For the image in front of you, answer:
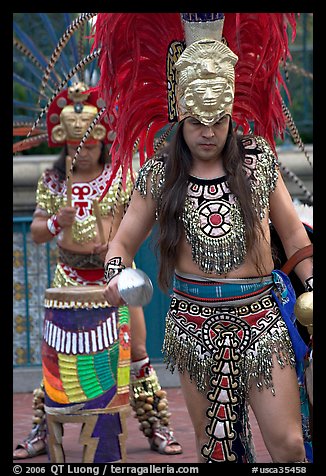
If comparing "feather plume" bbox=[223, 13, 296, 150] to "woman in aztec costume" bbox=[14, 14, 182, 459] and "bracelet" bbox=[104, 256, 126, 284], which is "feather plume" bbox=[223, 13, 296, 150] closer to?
"bracelet" bbox=[104, 256, 126, 284]

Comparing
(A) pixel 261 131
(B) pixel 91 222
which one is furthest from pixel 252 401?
(B) pixel 91 222

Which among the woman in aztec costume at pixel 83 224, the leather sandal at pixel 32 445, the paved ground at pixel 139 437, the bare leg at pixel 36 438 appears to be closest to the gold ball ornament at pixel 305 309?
the paved ground at pixel 139 437

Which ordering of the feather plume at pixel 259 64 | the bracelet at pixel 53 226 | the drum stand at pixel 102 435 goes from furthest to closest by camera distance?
1. the bracelet at pixel 53 226
2. the drum stand at pixel 102 435
3. the feather plume at pixel 259 64

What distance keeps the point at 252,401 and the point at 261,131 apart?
1159mm

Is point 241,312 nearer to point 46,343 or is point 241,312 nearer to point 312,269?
point 312,269

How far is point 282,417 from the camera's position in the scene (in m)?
4.01

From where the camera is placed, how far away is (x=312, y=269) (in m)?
4.17

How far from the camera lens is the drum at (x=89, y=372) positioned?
17.7ft

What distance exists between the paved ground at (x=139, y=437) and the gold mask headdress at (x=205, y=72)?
2.27 meters

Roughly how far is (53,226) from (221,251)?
7.05 feet

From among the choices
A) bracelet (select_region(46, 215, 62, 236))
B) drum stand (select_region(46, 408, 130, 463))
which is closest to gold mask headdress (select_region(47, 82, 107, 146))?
bracelet (select_region(46, 215, 62, 236))

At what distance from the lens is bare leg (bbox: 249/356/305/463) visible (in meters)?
4.01

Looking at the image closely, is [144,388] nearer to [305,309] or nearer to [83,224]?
[83,224]

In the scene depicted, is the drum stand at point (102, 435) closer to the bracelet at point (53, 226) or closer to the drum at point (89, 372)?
the drum at point (89, 372)
